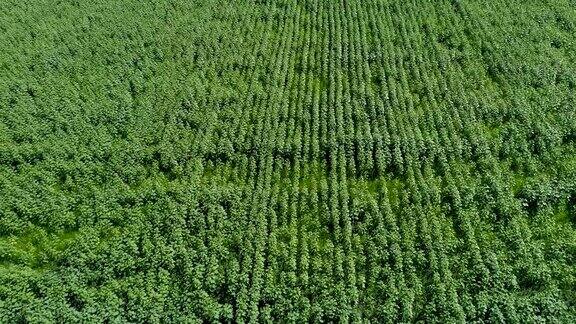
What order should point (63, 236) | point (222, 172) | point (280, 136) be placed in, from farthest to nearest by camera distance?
1. point (280, 136)
2. point (222, 172)
3. point (63, 236)

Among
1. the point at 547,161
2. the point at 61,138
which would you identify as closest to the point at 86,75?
the point at 61,138

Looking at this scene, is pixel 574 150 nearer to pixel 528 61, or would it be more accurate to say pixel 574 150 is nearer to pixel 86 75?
pixel 528 61

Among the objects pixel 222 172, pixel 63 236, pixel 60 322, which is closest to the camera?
pixel 60 322

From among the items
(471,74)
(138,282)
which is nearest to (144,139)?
(138,282)

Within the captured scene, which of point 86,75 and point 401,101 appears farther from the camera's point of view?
point 86,75

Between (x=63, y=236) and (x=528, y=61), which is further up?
(x=528, y=61)

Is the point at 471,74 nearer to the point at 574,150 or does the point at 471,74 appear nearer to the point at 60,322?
the point at 574,150
